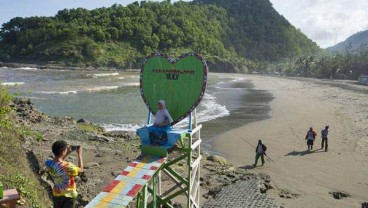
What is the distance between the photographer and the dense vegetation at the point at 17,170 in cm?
661

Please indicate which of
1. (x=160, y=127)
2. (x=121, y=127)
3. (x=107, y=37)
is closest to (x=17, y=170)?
(x=160, y=127)

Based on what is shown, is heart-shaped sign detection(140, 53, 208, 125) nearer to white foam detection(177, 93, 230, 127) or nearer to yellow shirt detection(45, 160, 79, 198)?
yellow shirt detection(45, 160, 79, 198)

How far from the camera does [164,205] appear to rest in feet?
27.7

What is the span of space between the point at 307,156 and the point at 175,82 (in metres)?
12.1

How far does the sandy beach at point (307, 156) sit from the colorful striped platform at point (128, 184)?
617 centimetres

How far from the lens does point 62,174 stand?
17.2 ft

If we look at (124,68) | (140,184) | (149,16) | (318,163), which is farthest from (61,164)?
(149,16)

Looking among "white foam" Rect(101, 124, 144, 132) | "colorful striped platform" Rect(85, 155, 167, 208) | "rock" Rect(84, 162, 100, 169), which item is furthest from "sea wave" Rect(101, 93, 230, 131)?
"colorful striped platform" Rect(85, 155, 167, 208)

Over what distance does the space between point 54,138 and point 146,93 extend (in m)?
7.75

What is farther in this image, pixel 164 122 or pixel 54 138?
pixel 54 138

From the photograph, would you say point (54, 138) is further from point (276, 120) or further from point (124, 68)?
point (124, 68)

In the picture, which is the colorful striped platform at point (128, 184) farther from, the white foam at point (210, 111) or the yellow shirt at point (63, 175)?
the white foam at point (210, 111)

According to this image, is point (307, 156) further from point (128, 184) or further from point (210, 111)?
point (210, 111)

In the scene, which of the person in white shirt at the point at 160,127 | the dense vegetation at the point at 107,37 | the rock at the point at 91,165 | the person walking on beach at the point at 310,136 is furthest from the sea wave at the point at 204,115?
the dense vegetation at the point at 107,37
